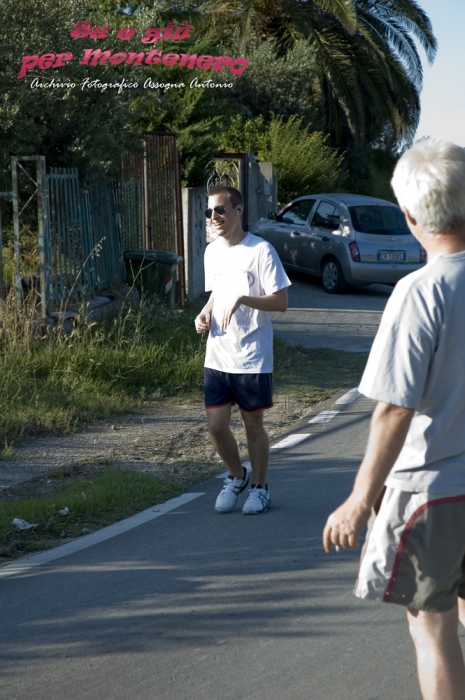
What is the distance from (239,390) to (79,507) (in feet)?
3.91

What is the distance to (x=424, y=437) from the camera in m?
2.65

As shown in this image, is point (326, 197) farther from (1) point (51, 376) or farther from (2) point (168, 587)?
(2) point (168, 587)

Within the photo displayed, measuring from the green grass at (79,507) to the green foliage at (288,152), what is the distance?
17.7 m

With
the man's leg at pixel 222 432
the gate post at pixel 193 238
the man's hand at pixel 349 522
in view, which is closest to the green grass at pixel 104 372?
the man's leg at pixel 222 432

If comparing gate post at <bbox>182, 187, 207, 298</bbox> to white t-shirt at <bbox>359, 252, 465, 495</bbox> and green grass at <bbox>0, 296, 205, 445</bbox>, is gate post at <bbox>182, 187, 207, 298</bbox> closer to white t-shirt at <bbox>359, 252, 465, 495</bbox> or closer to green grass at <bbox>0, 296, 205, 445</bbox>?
green grass at <bbox>0, 296, 205, 445</bbox>

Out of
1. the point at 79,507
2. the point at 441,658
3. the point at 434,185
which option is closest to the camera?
the point at 434,185

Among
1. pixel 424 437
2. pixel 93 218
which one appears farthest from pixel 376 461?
pixel 93 218

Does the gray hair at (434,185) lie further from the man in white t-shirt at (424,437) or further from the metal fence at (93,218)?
the metal fence at (93,218)

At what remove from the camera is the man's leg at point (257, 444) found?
5617mm

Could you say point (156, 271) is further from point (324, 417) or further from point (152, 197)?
point (324, 417)

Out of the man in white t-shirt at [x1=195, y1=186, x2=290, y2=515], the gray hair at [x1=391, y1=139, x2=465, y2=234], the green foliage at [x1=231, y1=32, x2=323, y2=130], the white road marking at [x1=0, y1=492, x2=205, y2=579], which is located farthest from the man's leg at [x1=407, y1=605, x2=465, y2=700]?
the green foliage at [x1=231, y1=32, x2=323, y2=130]

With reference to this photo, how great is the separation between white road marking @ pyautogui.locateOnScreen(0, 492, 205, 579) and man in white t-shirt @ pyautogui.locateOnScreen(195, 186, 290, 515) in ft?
1.24

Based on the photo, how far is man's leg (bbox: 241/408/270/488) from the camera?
5.62 metres

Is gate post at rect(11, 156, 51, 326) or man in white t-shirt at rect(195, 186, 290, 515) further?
gate post at rect(11, 156, 51, 326)
